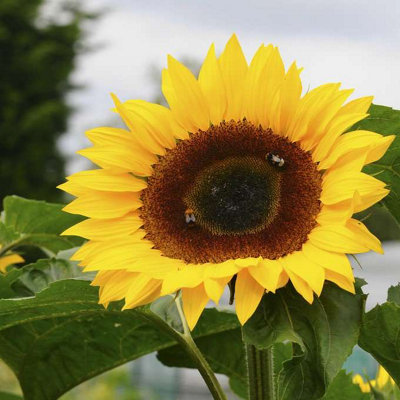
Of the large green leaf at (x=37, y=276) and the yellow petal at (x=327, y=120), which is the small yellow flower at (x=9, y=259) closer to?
the large green leaf at (x=37, y=276)

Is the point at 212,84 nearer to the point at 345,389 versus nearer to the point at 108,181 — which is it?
the point at 108,181

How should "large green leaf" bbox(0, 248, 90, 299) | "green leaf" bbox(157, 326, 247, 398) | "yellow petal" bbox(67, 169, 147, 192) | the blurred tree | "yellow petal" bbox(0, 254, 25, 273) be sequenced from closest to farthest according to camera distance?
"yellow petal" bbox(67, 169, 147, 192)
"large green leaf" bbox(0, 248, 90, 299)
"green leaf" bbox(157, 326, 247, 398)
"yellow petal" bbox(0, 254, 25, 273)
the blurred tree

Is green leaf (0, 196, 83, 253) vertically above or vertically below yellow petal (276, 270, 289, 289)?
above

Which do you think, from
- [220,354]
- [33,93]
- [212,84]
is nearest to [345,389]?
[220,354]

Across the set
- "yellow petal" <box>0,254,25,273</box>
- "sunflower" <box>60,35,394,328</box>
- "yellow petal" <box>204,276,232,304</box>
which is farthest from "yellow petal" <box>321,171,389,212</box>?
"yellow petal" <box>0,254,25,273</box>

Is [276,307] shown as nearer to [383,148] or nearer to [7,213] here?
[383,148]

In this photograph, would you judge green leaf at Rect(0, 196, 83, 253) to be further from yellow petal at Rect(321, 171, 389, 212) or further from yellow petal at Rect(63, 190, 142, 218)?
yellow petal at Rect(321, 171, 389, 212)

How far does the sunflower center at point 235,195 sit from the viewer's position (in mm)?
731

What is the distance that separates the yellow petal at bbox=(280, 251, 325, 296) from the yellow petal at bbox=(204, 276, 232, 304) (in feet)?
0.16

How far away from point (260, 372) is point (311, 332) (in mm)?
86

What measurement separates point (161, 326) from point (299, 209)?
169 millimetres

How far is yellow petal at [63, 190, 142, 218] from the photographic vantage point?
689mm

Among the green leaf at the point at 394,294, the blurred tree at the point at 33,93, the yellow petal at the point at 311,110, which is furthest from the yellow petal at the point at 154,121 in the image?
the blurred tree at the point at 33,93

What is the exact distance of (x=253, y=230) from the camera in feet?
2.36
